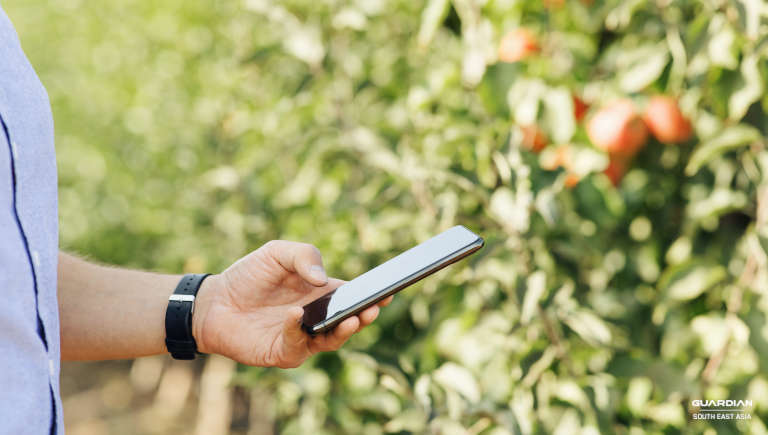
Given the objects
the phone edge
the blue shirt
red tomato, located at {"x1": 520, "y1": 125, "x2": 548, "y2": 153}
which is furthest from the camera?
red tomato, located at {"x1": 520, "y1": 125, "x2": 548, "y2": 153}

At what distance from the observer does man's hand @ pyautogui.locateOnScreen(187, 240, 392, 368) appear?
33.8 inches

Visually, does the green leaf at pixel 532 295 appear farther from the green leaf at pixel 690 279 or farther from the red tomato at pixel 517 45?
the red tomato at pixel 517 45

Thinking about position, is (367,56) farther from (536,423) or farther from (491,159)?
(536,423)

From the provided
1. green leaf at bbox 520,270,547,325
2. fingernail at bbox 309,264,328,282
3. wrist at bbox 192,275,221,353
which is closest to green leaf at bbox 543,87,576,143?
green leaf at bbox 520,270,547,325

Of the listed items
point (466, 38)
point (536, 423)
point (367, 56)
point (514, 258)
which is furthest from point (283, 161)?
point (536, 423)

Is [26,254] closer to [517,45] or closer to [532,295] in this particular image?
[532,295]

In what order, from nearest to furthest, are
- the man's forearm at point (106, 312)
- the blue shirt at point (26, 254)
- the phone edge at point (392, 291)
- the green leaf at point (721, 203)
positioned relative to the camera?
the blue shirt at point (26, 254) → the phone edge at point (392, 291) → the man's forearm at point (106, 312) → the green leaf at point (721, 203)

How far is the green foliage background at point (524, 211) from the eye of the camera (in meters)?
0.99

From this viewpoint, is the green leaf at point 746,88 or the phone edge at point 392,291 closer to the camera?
the phone edge at point 392,291

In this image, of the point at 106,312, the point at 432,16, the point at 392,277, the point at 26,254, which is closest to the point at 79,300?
the point at 106,312

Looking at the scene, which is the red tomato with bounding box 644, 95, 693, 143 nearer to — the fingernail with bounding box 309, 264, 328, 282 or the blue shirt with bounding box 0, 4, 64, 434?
the fingernail with bounding box 309, 264, 328, 282

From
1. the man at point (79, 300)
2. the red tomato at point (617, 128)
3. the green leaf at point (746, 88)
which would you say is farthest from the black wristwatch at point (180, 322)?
the green leaf at point (746, 88)

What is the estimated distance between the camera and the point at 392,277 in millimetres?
794

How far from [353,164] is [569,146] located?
52cm
